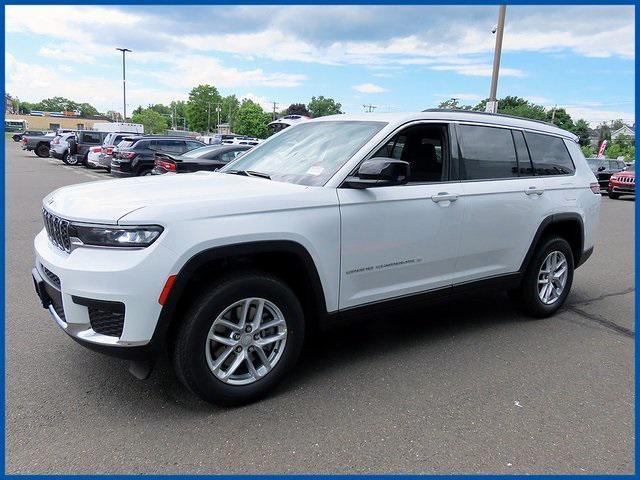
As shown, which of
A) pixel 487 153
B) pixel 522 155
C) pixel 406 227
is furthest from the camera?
pixel 522 155

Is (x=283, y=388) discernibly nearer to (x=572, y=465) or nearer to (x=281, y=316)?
(x=281, y=316)

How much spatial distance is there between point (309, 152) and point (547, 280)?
8.91 feet

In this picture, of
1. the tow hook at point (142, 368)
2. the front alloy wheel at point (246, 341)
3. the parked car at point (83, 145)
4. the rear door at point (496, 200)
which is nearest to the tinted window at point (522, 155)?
the rear door at point (496, 200)

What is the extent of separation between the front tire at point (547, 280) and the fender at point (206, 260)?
2528 millimetres

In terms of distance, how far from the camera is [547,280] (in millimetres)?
5000

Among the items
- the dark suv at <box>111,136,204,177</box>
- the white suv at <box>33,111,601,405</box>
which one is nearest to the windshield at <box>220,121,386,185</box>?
the white suv at <box>33,111,601,405</box>

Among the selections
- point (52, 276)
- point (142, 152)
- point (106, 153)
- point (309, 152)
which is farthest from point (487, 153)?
point (106, 153)

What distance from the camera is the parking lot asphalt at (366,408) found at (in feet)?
9.00

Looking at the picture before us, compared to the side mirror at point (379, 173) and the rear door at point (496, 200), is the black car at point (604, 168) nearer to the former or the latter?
the rear door at point (496, 200)

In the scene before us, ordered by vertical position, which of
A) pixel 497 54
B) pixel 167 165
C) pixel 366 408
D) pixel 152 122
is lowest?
pixel 366 408

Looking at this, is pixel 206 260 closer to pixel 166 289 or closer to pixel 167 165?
pixel 166 289

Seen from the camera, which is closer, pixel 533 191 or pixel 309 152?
pixel 309 152

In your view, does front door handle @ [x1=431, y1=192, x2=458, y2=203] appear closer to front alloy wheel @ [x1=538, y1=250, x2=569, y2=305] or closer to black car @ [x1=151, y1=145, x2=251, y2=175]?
front alloy wheel @ [x1=538, y1=250, x2=569, y2=305]

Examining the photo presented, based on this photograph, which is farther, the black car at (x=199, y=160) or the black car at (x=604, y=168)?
the black car at (x=604, y=168)
